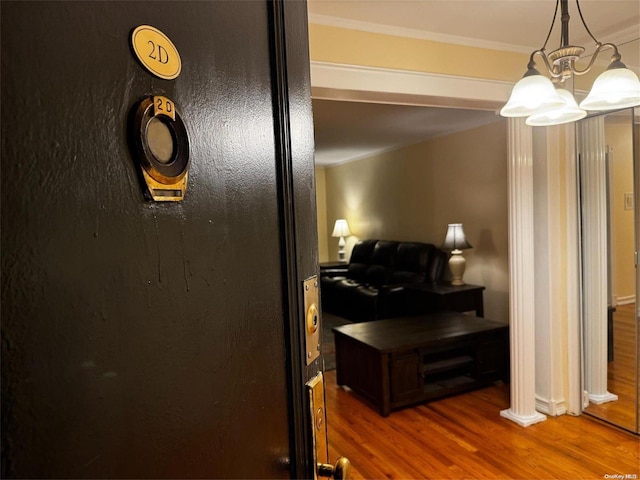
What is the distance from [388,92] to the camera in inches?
93.9

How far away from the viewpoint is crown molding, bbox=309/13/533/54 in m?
2.22

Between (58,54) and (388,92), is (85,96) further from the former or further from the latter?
(388,92)

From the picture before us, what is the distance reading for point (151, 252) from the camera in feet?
1.64

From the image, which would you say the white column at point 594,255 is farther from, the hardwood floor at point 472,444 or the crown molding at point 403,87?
the crown molding at point 403,87

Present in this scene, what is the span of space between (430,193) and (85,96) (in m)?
5.45

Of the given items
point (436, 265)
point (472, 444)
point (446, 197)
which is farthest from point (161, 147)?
point (446, 197)

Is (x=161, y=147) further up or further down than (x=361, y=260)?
further up

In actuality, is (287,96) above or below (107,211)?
above

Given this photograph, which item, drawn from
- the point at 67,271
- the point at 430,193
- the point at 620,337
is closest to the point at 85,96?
the point at 67,271

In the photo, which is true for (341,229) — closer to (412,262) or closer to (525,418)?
(412,262)

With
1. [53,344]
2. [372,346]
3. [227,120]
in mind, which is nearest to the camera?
[53,344]

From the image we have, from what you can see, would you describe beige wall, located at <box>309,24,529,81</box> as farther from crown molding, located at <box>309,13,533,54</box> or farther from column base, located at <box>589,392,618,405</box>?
column base, located at <box>589,392,618,405</box>

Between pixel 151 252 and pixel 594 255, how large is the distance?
120 inches

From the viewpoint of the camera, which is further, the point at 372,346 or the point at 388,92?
the point at 372,346
